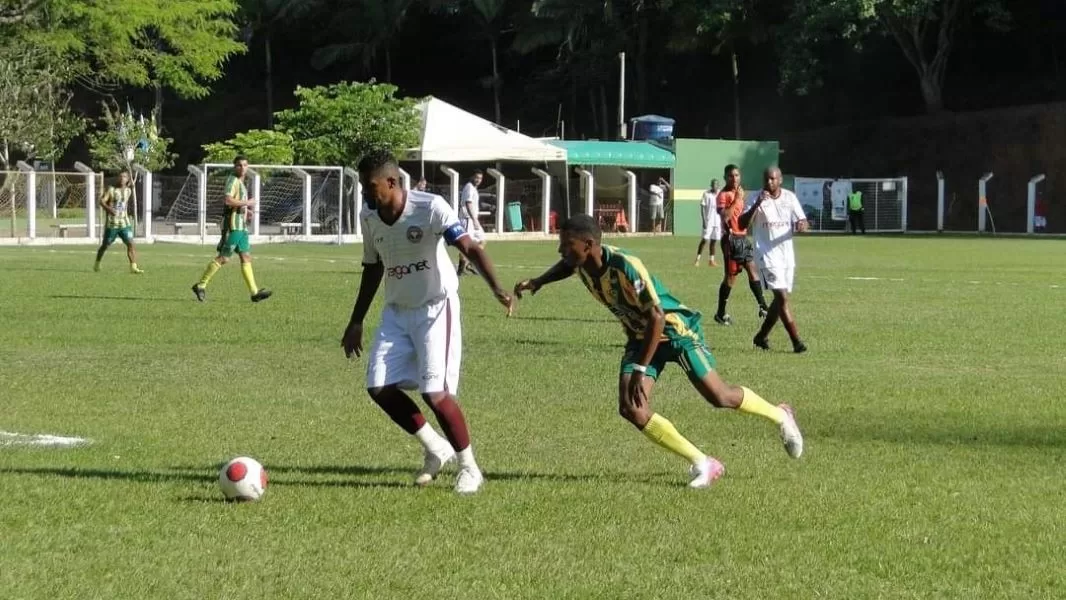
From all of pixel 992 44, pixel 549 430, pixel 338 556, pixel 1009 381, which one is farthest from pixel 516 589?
pixel 992 44

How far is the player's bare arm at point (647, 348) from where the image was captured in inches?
300

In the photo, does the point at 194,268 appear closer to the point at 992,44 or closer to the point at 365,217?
the point at 365,217

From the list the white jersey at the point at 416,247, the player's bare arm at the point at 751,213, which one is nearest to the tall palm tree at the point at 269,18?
the player's bare arm at the point at 751,213

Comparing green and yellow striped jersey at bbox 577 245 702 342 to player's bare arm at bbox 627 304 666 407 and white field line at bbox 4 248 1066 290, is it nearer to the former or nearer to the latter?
player's bare arm at bbox 627 304 666 407

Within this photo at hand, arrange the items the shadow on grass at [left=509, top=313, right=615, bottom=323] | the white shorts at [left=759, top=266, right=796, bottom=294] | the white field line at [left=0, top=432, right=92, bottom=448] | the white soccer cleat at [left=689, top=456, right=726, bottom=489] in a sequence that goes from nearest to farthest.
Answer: the white soccer cleat at [left=689, top=456, right=726, bottom=489] → the white field line at [left=0, top=432, right=92, bottom=448] → the white shorts at [left=759, top=266, right=796, bottom=294] → the shadow on grass at [left=509, top=313, right=615, bottom=323]

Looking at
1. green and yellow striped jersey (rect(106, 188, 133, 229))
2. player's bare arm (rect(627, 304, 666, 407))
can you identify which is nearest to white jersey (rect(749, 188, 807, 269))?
player's bare arm (rect(627, 304, 666, 407))

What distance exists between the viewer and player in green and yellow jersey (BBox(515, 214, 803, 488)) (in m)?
7.65

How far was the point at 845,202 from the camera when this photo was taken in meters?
56.7

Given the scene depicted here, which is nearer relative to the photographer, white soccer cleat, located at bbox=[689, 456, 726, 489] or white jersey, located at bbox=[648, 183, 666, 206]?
white soccer cleat, located at bbox=[689, 456, 726, 489]

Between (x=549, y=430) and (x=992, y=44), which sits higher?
(x=992, y=44)

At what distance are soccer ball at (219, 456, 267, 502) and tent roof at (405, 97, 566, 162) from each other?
131ft

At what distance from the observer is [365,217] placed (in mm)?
7844

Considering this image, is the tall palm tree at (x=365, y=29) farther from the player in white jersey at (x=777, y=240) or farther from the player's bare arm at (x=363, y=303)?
the player's bare arm at (x=363, y=303)

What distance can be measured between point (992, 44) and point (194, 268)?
1765 inches
